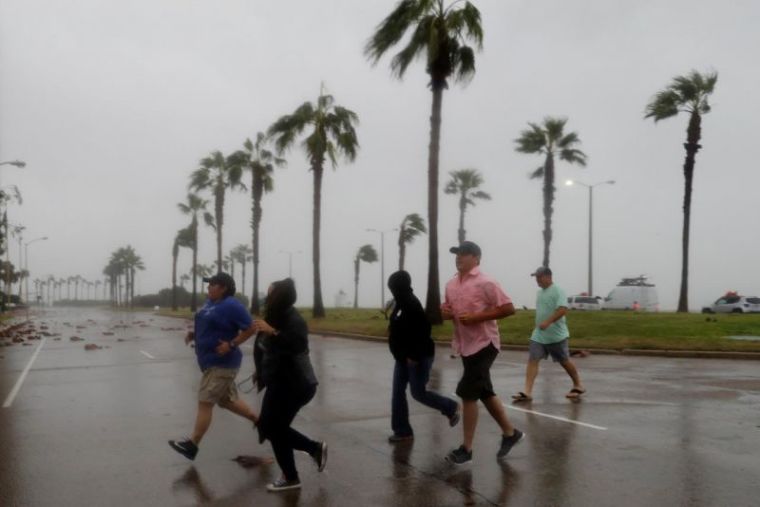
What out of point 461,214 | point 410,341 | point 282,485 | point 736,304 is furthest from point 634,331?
point 461,214

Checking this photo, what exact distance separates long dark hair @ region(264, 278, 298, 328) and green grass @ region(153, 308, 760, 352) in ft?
47.8

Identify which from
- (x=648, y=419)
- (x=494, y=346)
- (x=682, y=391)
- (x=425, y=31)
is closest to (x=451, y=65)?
(x=425, y=31)

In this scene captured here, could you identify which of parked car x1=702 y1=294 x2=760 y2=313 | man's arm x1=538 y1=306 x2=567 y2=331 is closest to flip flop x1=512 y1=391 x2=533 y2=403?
man's arm x1=538 y1=306 x2=567 y2=331

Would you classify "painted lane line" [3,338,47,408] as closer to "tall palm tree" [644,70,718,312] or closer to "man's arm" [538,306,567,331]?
"man's arm" [538,306,567,331]

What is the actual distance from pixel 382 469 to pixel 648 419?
383 cm

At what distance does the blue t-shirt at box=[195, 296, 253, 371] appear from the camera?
716 cm

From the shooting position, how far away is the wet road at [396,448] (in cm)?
607

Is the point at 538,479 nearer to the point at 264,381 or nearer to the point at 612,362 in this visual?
the point at 264,381

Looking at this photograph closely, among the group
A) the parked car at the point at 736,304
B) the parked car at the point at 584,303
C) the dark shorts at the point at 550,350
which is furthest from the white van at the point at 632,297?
the dark shorts at the point at 550,350

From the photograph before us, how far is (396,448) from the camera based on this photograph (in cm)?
778

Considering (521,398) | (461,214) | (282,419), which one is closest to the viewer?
(282,419)

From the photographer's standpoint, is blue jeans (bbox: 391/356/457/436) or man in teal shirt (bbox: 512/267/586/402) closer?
blue jeans (bbox: 391/356/457/436)

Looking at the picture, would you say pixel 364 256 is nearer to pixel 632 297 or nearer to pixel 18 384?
pixel 632 297

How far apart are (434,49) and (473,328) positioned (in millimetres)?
21363
